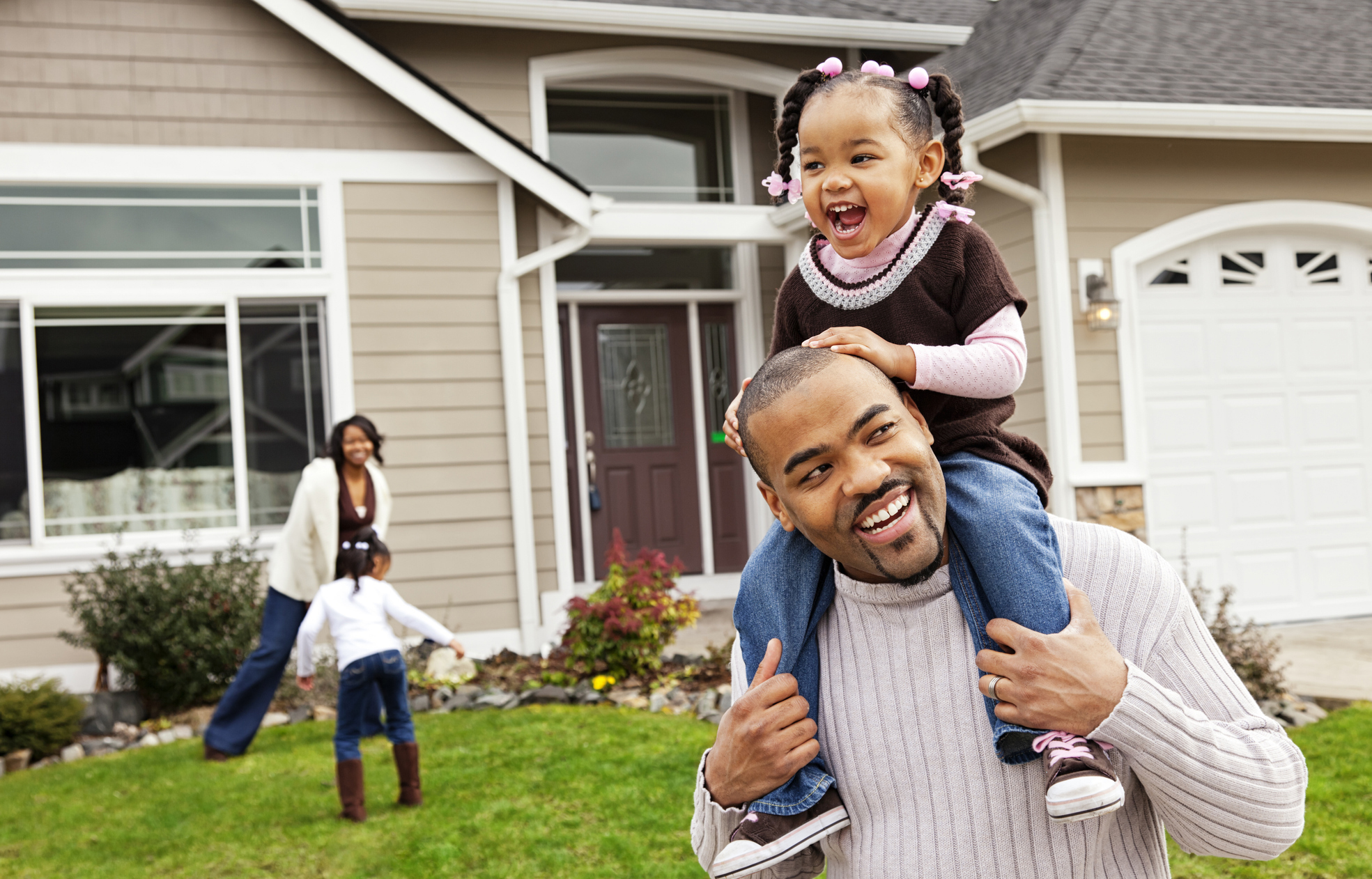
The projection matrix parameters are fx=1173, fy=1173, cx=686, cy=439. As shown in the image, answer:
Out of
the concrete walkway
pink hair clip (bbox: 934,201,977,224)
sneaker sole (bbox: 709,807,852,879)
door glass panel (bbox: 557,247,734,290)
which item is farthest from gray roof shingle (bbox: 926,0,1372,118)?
sneaker sole (bbox: 709,807,852,879)

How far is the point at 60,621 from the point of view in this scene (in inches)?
283

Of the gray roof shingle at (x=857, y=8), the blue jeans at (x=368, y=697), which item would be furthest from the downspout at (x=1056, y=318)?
→ the blue jeans at (x=368, y=697)

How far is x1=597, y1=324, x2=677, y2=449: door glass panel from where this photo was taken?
31.4 ft

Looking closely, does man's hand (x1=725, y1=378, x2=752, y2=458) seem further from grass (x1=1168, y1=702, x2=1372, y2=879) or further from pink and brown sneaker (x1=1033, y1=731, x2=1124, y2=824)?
grass (x1=1168, y1=702, x2=1372, y2=879)

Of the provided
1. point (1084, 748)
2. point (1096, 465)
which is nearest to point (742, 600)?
point (1084, 748)

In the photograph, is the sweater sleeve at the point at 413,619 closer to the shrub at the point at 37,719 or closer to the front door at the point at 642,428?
the shrub at the point at 37,719

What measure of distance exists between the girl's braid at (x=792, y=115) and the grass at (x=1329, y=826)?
2360 mm

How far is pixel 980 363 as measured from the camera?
5.80ft

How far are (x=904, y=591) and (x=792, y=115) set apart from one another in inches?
32.6

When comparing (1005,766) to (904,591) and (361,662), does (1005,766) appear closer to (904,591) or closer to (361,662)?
(904,591)

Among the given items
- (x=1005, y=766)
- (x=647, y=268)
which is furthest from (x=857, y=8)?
(x=1005, y=766)

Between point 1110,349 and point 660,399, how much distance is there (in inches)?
145

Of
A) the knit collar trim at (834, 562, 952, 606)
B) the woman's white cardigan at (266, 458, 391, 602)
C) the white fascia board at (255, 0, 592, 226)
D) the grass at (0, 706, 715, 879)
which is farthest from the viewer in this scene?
the white fascia board at (255, 0, 592, 226)

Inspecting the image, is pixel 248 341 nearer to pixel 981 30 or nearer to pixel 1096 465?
pixel 1096 465
